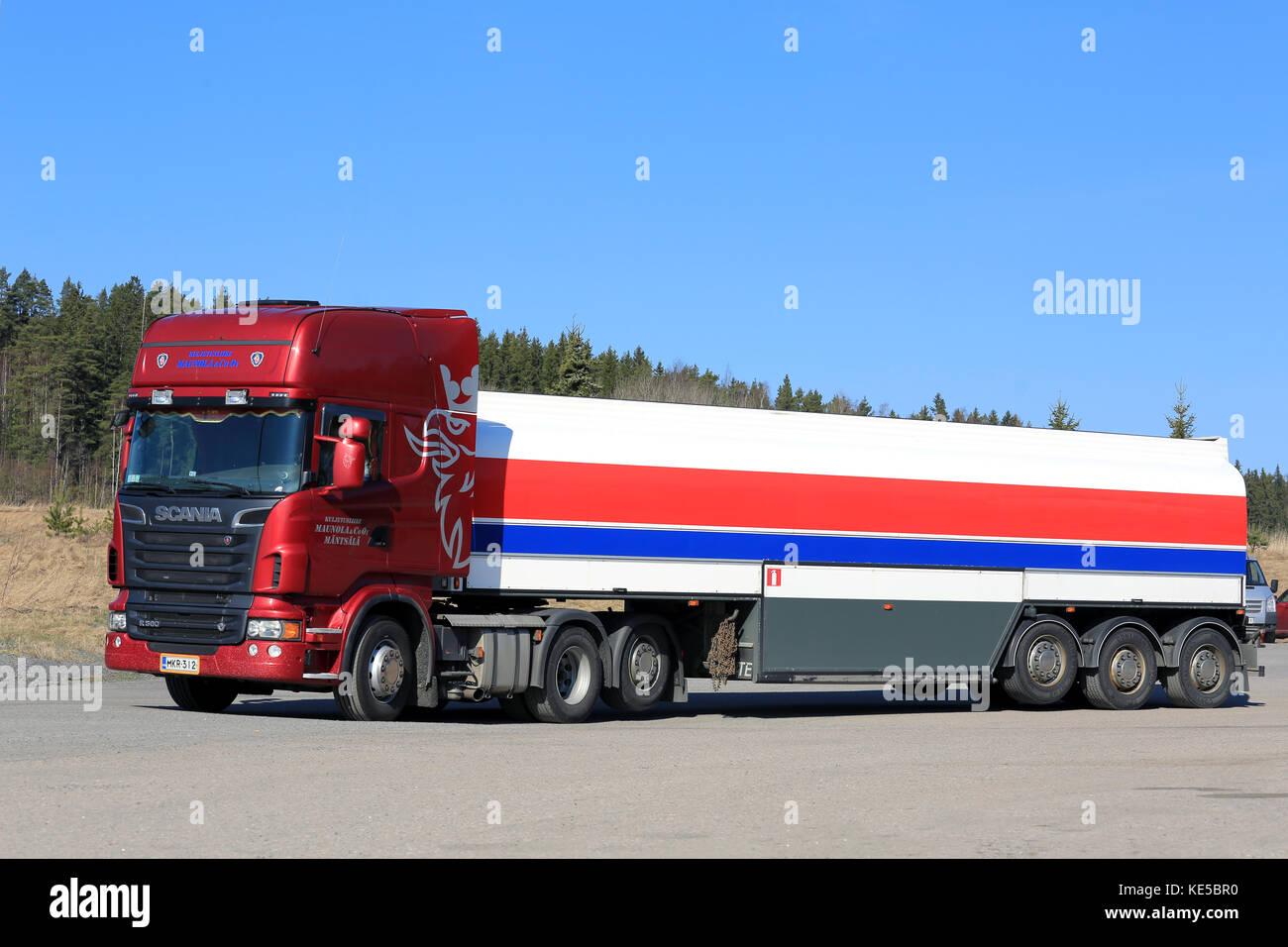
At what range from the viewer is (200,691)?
17.9 metres

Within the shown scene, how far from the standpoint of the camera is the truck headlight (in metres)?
15.8

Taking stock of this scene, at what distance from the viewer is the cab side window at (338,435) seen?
16078 mm

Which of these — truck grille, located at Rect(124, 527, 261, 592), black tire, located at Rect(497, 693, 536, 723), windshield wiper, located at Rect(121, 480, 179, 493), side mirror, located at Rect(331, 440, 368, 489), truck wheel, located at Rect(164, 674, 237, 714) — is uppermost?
side mirror, located at Rect(331, 440, 368, 489)

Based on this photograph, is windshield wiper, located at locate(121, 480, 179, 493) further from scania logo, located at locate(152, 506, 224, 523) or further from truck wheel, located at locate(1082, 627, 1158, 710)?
truck wheel, located at locate(1082, 627, 1158, 710)

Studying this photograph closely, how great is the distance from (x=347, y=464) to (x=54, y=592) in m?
22.7

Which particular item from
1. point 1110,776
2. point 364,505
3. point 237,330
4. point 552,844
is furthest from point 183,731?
point 1110,776

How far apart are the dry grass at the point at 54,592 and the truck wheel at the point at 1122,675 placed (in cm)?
1581

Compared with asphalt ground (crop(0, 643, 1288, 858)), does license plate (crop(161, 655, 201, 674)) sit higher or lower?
higher

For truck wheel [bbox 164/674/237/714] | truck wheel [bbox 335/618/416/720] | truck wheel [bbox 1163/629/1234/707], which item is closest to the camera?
truck wheel [bbox 335/618/416/720]

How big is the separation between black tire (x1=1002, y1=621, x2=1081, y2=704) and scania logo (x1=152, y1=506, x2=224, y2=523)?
11.1 m

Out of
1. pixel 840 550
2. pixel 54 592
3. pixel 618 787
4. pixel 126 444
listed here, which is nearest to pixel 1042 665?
pixel 840 550

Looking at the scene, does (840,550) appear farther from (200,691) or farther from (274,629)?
(200,691)

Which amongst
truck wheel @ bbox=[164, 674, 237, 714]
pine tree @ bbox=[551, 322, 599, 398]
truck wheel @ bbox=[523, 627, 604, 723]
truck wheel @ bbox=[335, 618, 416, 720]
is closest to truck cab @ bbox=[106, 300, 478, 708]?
truck wheel @ bbox=[335, 618, 416, 720]

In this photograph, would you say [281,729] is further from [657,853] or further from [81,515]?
[81,515]
